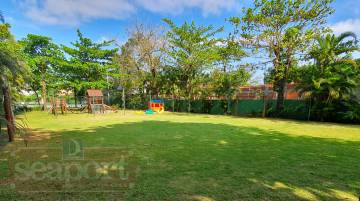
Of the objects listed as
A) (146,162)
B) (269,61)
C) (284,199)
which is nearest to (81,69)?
(269,61)

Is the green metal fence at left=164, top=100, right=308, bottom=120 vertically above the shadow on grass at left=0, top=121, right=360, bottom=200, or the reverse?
the green metal fence at left=164, top=100, right=308, bottom=120

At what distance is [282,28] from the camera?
12.7 m

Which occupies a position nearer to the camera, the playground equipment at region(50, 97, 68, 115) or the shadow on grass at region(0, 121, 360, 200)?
the shadow on grass at region(0, 121, 360, 200)

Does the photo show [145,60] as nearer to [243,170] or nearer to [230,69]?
[230,69]

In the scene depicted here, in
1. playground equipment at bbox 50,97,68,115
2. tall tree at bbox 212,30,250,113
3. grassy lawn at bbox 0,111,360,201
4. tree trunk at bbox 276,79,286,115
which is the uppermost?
tall tree at bbox 212,30,250,113

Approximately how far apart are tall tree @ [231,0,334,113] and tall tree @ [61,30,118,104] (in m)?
13.9

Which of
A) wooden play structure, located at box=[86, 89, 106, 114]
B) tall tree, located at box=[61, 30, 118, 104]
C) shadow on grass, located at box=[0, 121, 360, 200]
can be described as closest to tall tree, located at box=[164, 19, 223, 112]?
wooden play structure, located at box=[86, 89, 106, 114]

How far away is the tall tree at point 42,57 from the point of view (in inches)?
792

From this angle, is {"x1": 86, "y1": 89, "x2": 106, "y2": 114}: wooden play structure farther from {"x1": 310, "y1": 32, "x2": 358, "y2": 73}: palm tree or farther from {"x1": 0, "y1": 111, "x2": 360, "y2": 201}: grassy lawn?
{"x1": 310, "y1": 32, "x2": 358, "y2": 73}: palm tree

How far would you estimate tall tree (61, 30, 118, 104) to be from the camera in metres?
21.0

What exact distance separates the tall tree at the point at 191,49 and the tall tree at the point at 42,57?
36.2 ft

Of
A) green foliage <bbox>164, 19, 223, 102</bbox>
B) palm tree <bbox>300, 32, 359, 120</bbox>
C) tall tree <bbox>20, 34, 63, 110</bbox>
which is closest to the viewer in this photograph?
palm tree <bbox>300, 32, 359, 120</bbox>

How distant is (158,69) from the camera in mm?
21938

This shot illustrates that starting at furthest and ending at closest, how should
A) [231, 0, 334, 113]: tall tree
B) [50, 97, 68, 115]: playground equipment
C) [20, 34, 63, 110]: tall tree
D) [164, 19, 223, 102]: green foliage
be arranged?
[20, 34, 63, 110]: tall tree
[164, 19, 223, 102]: green foliage
[50, 97, 68, 115]: playground equipment
[231, 0, 334, 113]: tall tree
